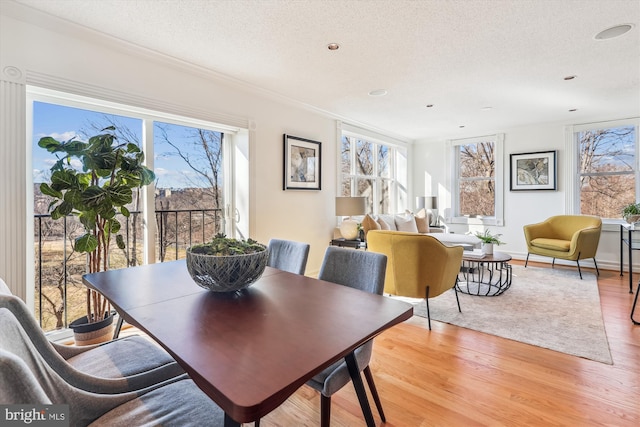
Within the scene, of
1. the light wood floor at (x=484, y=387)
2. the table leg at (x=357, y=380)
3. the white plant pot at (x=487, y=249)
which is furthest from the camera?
the white plant pot at (x=487, y=249)

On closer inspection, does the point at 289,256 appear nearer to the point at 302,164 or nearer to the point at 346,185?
the point at 302,164

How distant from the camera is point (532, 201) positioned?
5660 millimetres

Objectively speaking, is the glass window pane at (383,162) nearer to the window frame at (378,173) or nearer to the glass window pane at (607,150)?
the window frame at (378,173)

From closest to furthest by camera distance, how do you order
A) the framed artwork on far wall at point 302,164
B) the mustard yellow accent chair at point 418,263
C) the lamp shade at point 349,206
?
the mustard yellow accent chair at point 418,263
the framed artwork on far wall at point 302,164
the lamp shade at point 349,206

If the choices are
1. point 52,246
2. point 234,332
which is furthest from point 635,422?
point 52,246

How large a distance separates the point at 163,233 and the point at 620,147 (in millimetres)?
6720

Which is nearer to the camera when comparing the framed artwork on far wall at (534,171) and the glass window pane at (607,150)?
the glass window pane at (607,150)

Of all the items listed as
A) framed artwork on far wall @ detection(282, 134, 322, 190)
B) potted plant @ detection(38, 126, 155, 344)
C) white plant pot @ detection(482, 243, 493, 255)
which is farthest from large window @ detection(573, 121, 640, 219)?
potted plant @ detection(38, 126, 155, 344)

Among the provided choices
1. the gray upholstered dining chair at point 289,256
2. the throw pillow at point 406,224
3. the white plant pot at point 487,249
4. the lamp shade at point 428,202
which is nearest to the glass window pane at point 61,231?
the gray upholstered dining chair at point 289,256

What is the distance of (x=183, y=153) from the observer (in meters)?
3.26

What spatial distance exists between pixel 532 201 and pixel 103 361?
254 inches

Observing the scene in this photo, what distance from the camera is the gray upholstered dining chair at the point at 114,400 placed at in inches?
33.0

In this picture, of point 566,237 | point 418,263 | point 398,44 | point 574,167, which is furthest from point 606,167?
point 398,44

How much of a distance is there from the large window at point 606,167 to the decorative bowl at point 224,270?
6.08 metres
